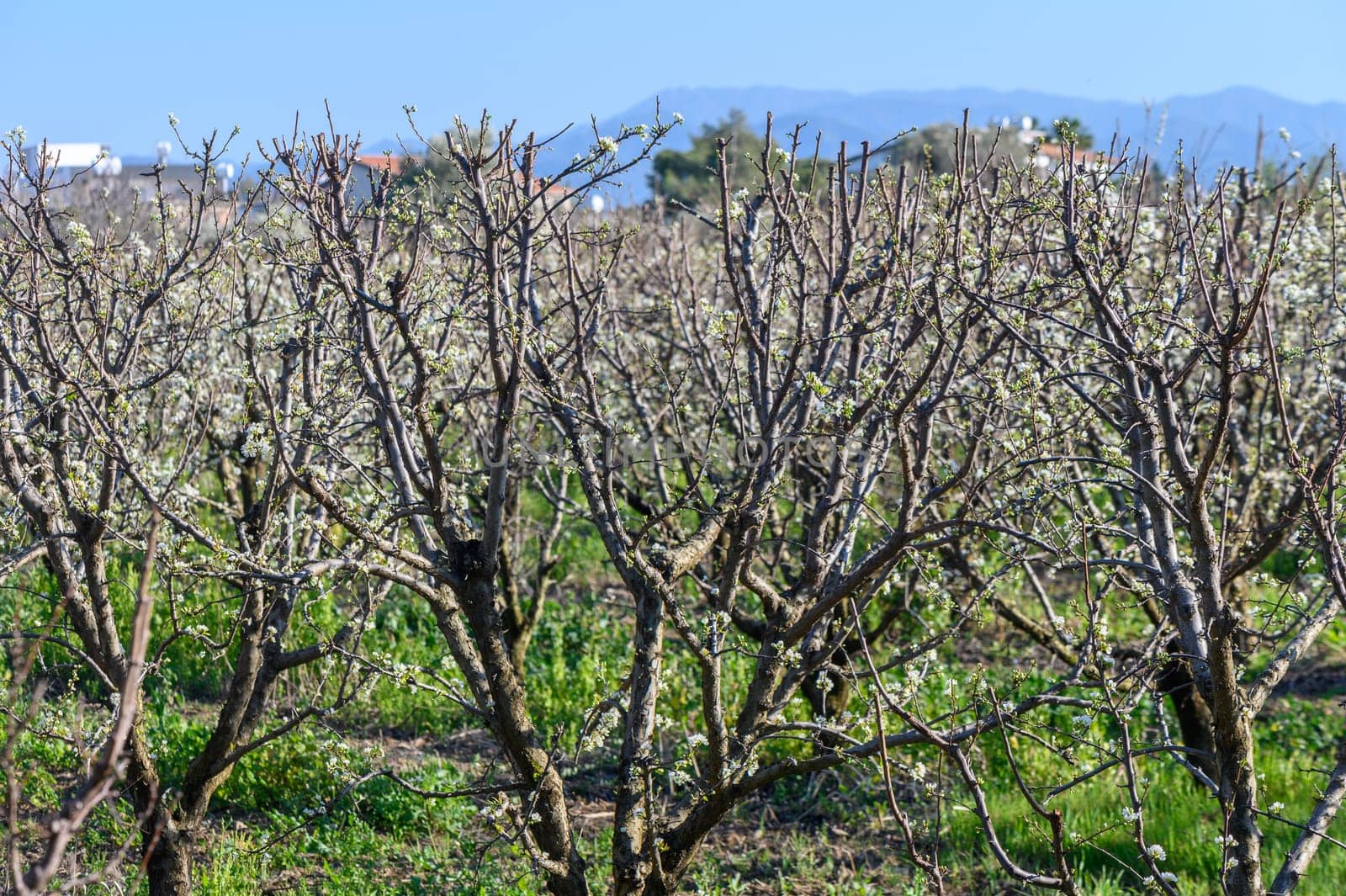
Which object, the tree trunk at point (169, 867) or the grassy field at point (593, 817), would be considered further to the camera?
the grassy field at point (593, 817)

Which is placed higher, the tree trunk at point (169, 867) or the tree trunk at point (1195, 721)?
the tree trunk at point (1195, 721)

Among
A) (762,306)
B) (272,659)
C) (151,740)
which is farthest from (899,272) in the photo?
(151,740)

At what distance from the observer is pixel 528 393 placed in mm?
3736

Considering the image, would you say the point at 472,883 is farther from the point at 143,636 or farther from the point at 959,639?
the point at 959,639

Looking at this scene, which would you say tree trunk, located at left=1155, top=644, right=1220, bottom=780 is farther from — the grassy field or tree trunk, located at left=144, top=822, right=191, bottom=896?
tree trunk, located at left=144, top=822, right=191, bottom=896

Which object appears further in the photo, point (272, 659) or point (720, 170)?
point (272, 659)

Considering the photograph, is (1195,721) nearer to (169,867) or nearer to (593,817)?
(593,817)

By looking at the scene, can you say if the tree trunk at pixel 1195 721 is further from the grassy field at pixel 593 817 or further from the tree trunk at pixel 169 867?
the tree trunk at pixel 169 867

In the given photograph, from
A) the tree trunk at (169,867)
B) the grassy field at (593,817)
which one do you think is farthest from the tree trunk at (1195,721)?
the tree trunk at (169,867)

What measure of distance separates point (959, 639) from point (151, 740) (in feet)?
15.7

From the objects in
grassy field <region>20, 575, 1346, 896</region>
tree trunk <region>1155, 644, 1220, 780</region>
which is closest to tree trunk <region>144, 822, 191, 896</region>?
grassy field <region>20, 575, 1346, 896</region>

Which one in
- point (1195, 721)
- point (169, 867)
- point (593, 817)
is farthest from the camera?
point (593, 817)

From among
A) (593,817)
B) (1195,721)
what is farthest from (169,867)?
(1195,721)

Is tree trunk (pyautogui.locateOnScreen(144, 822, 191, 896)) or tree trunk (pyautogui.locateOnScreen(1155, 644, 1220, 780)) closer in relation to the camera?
tree trunk (pyautogui.locateOnScreen(144, 822, 191, 896))
